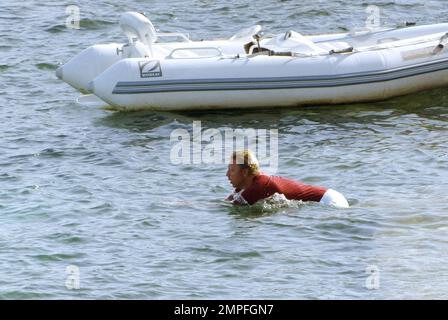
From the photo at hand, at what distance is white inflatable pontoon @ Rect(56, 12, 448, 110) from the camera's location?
12188mm

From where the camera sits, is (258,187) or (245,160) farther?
(258,187)

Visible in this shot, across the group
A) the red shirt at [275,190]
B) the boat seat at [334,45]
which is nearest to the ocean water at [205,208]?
the red shirt at [275,190]

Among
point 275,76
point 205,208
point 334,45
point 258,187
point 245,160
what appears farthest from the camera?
point 334,45

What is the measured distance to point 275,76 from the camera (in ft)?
39.9

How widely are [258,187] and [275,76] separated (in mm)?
3245

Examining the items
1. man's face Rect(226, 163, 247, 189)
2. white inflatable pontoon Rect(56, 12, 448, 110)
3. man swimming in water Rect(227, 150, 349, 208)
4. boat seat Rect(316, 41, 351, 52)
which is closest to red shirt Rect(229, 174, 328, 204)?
man swimming in water Rect(227, 150, 349, 208)

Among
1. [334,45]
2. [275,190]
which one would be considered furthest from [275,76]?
→ [275,190]

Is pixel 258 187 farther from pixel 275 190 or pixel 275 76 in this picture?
pixel 275 76

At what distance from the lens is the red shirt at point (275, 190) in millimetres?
9109

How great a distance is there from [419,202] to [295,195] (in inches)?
40.0

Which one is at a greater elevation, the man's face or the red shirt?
the man's face

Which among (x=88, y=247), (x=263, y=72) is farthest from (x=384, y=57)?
(x=88, y=247)

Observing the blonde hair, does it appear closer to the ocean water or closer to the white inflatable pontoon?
the ocean water

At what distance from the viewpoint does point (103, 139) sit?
11656 mm
